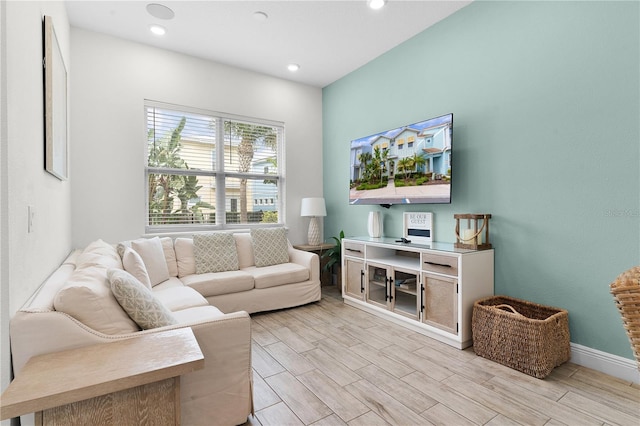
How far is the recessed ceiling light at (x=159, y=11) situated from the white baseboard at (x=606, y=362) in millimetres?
4342

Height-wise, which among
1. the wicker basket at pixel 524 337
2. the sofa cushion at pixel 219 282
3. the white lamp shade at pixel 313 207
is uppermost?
the white lamp shade at pixel 313 207

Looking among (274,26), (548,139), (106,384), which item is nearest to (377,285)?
(548,139)

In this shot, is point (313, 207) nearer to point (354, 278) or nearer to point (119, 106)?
point (354, 278)

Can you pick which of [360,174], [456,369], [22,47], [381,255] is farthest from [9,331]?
[360,174]

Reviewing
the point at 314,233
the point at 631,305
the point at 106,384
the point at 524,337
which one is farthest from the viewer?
the point at 314,233

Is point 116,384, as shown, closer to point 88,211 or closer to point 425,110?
point 88,211

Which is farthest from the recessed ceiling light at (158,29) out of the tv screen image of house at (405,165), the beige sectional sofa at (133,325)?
the tv screen image of house at (405,165)

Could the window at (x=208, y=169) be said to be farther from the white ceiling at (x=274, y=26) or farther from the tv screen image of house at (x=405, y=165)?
the tv screen image of house at (x=405, y=165)

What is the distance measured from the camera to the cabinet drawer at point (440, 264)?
8.32 feet

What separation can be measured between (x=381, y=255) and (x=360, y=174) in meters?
1.01

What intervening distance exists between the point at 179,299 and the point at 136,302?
3.27 ft

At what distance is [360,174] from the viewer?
3.85 meters

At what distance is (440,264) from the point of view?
2.65m

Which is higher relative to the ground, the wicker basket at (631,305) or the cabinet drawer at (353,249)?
the wicker basket at (631,305)
